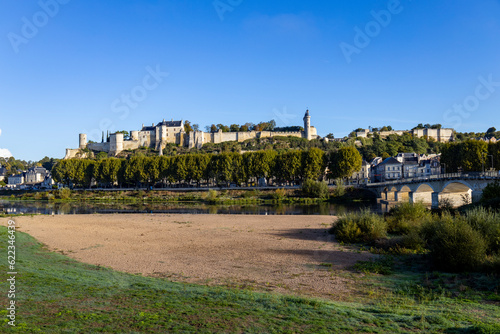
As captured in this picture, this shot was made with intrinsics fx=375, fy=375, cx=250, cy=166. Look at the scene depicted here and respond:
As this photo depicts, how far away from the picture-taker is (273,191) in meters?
72.1

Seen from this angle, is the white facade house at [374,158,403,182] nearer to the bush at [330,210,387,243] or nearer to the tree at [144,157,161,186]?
the tree at [144,157,161,186]

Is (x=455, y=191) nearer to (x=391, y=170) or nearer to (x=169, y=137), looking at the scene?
(x=391, y=170)

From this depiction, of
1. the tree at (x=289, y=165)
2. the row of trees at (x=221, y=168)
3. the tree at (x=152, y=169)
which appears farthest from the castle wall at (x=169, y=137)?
the tree at (x=289, y=165)

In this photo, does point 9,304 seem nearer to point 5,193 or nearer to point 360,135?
point 5,193

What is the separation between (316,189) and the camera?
65312 mm

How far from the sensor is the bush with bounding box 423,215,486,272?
12.2 m

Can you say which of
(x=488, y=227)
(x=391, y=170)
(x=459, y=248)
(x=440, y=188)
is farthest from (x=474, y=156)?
(x=459, y=248)

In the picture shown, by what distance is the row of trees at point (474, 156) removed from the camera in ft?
196

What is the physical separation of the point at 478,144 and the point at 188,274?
62.5 m

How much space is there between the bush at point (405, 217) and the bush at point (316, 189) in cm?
3933

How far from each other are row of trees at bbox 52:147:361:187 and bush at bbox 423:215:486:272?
204ft

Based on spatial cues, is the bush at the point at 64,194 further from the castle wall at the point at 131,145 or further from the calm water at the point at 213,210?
the castle wall at the point at 131,145

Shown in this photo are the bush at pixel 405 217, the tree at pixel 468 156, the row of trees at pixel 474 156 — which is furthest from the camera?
the tree at pixel 468 156

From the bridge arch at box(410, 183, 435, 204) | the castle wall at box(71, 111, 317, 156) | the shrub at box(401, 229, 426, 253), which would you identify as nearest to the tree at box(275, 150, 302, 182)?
the bridge arch at box(410, 183, 435, 204)
